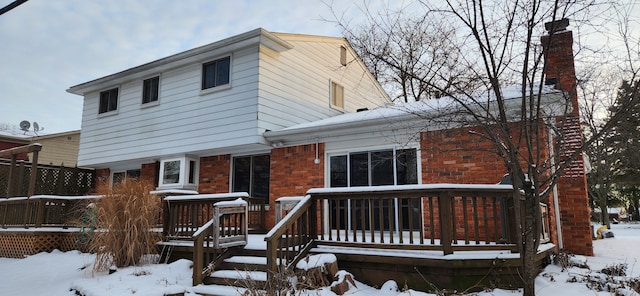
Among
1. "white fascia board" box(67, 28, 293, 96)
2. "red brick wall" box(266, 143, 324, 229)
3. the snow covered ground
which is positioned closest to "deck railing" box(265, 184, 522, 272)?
the snow covered ground

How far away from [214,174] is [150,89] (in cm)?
333

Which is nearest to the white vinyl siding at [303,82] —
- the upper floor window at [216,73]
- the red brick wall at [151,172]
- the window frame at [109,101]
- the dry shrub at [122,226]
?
the upper floor window at [216,73]

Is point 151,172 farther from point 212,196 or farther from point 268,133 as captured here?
point 212,196

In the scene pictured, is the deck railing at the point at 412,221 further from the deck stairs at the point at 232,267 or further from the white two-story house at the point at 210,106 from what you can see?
the white two-story house at the point at 210,106

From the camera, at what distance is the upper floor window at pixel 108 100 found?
13039mm

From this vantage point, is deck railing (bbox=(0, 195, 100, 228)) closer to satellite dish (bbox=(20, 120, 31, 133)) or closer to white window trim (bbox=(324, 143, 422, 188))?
white window trim (bbox=(324, 143, 422, 188))

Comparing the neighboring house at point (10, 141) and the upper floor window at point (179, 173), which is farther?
the neighboring house at point (10, 141)

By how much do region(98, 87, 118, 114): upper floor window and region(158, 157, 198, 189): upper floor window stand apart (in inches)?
114

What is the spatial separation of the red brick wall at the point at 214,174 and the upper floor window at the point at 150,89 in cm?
238

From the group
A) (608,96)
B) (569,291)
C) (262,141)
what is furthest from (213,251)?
(608,96)

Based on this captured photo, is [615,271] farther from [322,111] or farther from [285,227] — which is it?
[322,111]

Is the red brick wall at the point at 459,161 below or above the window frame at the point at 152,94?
below

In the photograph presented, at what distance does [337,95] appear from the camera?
13656 millimetres

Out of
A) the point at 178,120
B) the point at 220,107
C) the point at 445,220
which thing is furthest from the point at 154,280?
the point at 178,120
